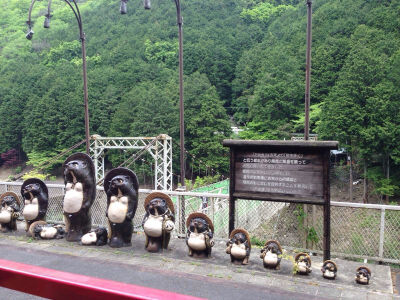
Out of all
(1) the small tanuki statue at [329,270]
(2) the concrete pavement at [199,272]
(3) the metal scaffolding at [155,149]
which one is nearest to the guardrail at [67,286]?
(2) the concrete pavement at [199,272]

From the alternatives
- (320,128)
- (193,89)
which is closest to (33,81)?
(193,89)

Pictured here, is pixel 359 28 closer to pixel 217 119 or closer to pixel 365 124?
pixel 365 124

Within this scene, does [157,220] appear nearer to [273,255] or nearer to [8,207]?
[273,255]

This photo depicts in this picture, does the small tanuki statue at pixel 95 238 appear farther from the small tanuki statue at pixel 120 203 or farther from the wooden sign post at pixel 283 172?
the wooden sign post at pixel 283 172

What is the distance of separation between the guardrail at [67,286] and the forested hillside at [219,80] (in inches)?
893

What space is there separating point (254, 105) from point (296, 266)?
1089 inches

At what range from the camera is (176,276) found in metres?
5.77

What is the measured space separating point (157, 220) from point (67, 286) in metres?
5.55

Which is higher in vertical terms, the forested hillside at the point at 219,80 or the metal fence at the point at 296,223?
the forested hillside at the point at 219,80

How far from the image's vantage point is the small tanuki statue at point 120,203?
6801 mm

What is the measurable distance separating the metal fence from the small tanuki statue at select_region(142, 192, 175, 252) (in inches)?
28.9

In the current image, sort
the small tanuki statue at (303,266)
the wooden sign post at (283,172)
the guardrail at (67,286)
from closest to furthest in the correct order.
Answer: the guardrail at (67,286)
the small tanuki statue at (303,266)
the wooden sign post at (283,172)

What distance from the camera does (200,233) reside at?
6.32 metres

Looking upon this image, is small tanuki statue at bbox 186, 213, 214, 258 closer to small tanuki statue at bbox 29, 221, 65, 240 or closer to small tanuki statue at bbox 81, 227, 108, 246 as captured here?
small tanuki statue at bbox 81, 227, 108, 246
